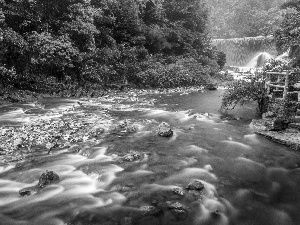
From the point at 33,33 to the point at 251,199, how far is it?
1484 centimetres

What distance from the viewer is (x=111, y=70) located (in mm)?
20500

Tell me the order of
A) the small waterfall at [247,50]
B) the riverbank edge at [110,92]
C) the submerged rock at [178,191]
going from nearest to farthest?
the submerged rock at [178,191] < the riverbank edge at [110,92] < the small waterfall at [247,50]

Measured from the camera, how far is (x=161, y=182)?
20.3 feet

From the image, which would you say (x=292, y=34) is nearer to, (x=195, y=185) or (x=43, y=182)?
(x=195, y=185)

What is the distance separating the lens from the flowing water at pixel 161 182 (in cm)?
498

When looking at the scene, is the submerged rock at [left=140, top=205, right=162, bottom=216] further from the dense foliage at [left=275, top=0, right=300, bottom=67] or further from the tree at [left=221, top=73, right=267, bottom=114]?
the dense foliage at [left=275, top=0, right=300, bottom=67]

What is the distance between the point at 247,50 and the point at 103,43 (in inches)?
863

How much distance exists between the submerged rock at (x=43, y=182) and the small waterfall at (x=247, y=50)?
2940 centimetres

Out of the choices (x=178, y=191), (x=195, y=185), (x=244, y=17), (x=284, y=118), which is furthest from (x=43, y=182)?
(x=244, y=17)

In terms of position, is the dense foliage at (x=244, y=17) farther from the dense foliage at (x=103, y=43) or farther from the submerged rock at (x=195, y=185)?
the submerged rock at (x=195, y=185)

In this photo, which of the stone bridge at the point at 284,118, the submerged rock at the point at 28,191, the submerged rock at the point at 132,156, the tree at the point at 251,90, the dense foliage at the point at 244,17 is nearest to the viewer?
the submerged rock at the point at 28,191

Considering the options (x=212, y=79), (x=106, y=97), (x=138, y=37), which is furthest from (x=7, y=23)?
(x=212, y=79)

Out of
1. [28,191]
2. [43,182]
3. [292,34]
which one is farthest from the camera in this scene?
[292,34]

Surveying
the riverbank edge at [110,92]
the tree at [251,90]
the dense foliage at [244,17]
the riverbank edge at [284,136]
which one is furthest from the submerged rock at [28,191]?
the dense foliage at [244,17]
